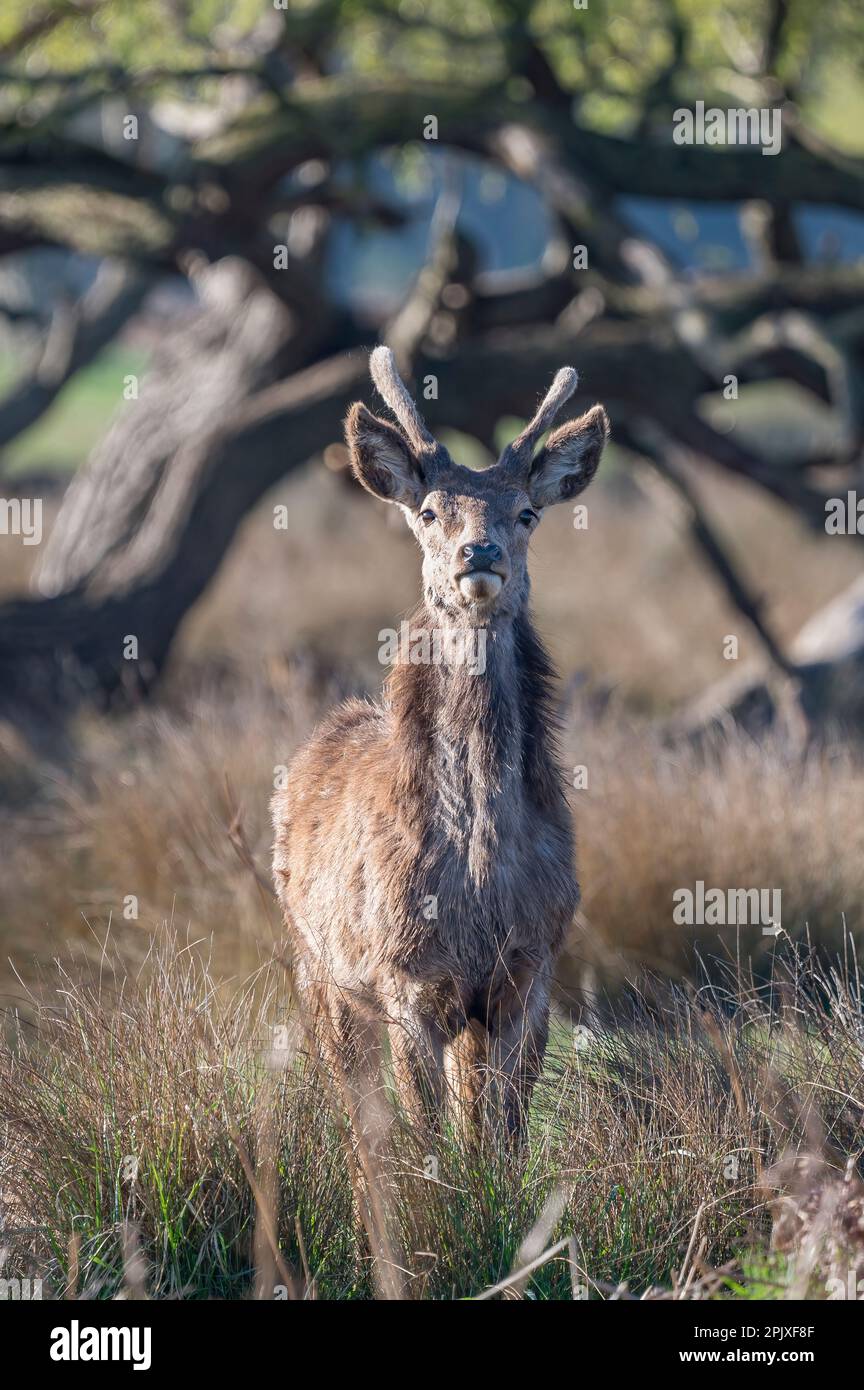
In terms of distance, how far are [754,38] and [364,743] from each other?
10.6 m

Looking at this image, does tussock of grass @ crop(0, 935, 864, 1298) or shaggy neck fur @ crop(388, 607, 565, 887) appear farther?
shaggy neck fur @ crop(388, 607, 565, 887)

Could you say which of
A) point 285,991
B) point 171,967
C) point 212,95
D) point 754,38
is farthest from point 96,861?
point 754,38

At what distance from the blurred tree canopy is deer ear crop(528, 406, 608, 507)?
4968 millimetres

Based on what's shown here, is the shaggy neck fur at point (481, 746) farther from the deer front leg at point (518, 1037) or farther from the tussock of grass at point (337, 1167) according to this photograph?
the tussock of grass at point (337, 1167)

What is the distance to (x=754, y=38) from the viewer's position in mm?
14109

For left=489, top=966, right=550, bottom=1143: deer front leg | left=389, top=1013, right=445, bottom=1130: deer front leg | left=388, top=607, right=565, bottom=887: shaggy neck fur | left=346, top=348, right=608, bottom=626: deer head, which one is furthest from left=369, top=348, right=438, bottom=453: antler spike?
left=389, top=1013, right=445, bottom=1130: deer front leg

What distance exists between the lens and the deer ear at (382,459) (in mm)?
5418

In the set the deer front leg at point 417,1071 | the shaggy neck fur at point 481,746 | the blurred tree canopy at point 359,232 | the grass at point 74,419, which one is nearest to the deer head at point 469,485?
the shaggy neck fur at point 481,746

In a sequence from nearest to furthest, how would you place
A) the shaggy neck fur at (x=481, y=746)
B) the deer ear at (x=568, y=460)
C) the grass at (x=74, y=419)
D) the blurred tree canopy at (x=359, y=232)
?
the shaggy neck fur at (x=481, y=746) → the deer ear at (x=568, y=460) → the blurred tree canopy at (x=359, y=232) → the grass at (x=74, y=419)

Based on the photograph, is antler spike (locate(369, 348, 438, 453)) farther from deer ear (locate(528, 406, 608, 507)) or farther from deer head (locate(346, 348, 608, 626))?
deer ear (locate(528, 406, 608, 507))

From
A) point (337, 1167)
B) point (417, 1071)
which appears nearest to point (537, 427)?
point (417, 1071)

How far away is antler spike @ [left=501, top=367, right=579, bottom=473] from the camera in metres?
5.41

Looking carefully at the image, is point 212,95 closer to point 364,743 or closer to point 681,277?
point 681,277

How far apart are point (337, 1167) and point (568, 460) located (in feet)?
8.07
